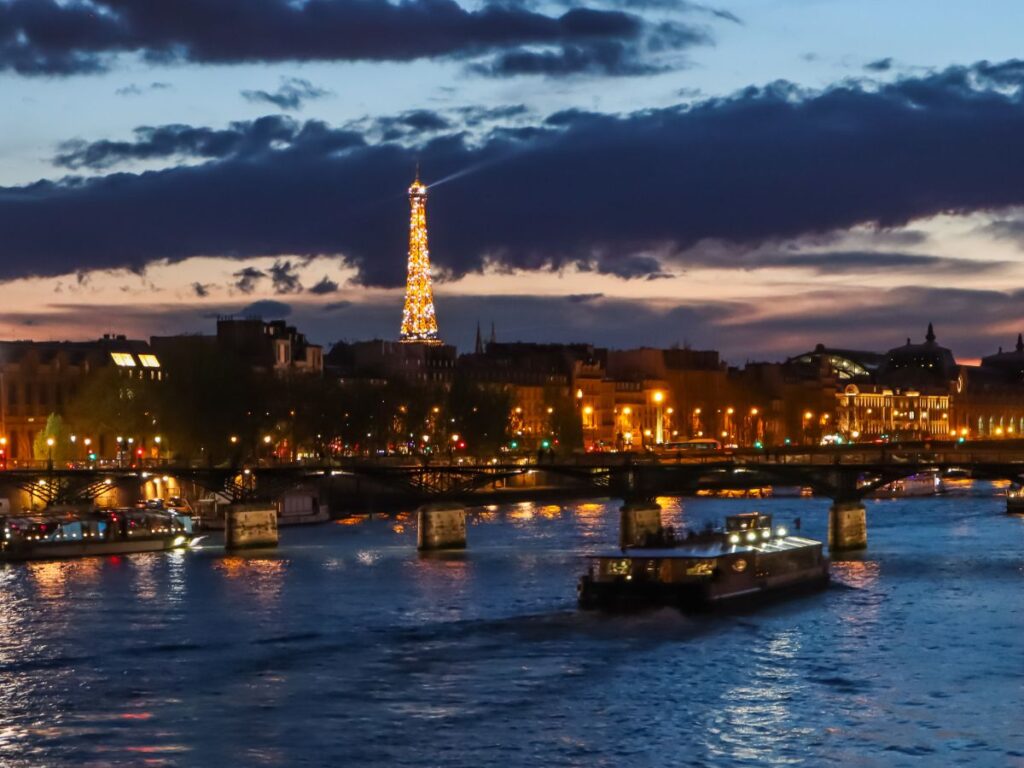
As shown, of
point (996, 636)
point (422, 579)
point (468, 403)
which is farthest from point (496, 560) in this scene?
point (468, 403)

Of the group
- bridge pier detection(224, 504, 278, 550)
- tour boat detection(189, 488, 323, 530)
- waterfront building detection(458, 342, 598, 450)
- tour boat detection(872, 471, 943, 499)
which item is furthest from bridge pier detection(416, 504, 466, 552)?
waterfront building detection(458, 342, 598, 450)

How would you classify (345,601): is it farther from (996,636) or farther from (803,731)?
(803,731)

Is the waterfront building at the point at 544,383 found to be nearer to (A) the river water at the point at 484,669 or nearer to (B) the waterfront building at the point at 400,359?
(B) the waterfront building at the point at 400,359

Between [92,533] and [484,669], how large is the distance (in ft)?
107

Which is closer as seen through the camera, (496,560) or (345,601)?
(345,601)

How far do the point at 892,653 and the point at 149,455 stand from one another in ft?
213

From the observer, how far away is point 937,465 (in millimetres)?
74312

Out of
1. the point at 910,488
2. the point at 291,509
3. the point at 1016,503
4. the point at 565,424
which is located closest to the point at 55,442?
the point at 291,509

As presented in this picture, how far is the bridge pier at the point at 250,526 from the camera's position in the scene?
7512 cm

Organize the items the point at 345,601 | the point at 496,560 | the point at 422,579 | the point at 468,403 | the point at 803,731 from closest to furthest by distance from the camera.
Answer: the point at 803,731 → the point at 345,601 → the point at 422,579 → the point at 496,560 → the point at 468,403

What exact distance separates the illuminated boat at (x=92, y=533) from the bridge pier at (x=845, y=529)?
71.2ft

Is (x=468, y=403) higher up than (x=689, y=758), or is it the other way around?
(x=468, y=403)

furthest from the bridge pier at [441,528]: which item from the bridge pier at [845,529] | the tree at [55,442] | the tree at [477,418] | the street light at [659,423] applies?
the street light at [659,423]

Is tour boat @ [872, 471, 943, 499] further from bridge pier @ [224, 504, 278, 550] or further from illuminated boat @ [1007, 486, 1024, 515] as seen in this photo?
bridge pier @ [224, 504, 278, 550]
